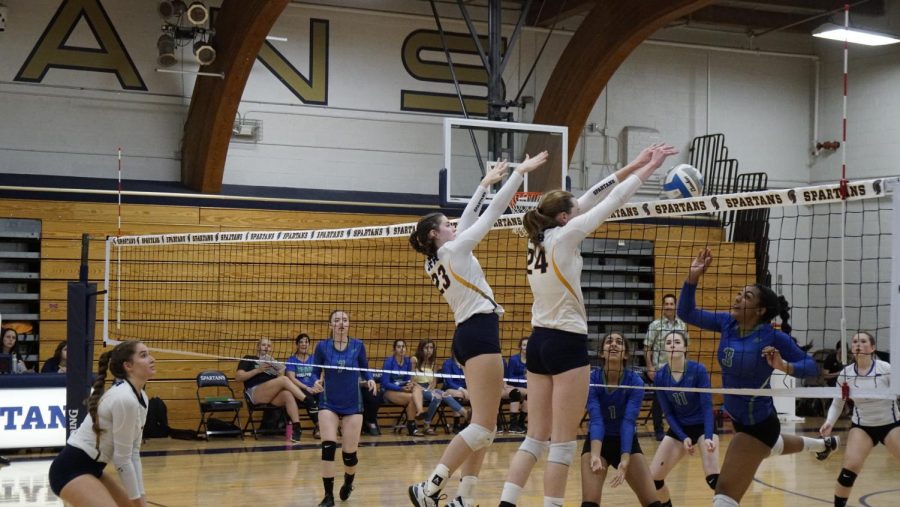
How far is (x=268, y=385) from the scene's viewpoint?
44.1 feet

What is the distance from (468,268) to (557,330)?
2.64 feet

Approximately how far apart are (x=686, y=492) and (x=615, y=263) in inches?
271

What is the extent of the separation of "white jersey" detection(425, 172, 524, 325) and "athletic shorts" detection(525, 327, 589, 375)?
2.17ft

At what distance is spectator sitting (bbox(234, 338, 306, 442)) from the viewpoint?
13.4 m

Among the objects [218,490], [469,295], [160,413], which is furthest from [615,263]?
[469,295]

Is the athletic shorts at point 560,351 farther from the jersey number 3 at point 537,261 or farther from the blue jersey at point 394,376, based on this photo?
the blue jersey at point 394,376

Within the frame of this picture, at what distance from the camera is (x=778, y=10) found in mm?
18297

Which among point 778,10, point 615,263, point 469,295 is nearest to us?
point 469,295

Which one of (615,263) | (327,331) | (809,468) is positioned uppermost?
(615,263)

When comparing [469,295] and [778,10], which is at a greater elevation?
[778,10]

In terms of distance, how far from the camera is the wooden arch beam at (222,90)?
13.6m

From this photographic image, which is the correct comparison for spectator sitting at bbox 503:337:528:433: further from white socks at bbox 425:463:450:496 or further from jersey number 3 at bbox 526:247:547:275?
jersey number 3 at bbox 526:247:547:275

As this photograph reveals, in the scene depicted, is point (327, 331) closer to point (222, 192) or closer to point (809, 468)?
point (222, 192)

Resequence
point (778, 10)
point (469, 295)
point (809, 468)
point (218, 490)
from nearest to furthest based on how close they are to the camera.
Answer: point (469, 295) → point (218, 490) → point (809, 468) → point (778, 10)
